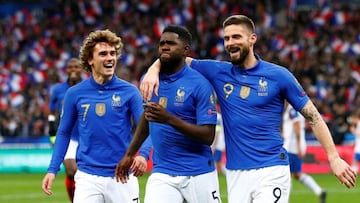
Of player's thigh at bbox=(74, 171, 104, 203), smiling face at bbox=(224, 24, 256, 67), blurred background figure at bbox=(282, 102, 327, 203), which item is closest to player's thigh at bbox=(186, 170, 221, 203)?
player's thigh at bbox=(74, 171, 104, 203)

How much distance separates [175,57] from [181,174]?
1.01 meters

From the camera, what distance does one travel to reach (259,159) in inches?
327

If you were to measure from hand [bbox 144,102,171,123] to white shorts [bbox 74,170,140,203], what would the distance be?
1.28 m

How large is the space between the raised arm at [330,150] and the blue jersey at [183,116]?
0.82m

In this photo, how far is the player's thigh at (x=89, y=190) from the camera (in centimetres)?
891

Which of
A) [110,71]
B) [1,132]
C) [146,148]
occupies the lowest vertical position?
[1,132]

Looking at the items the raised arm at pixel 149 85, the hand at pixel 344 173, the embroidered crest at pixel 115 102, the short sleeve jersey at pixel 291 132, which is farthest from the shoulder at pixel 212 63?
the short sleeve jersey at pixel 291 132

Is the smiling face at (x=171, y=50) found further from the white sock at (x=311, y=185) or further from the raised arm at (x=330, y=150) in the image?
the white sock at (x=311, y=185)

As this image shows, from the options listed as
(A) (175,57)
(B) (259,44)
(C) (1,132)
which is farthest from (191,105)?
(B) (259,44)

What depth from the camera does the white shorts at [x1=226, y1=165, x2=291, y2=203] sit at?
324 inches

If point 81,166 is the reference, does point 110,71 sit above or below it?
above

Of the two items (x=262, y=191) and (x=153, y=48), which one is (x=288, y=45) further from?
(x=262, y=191)

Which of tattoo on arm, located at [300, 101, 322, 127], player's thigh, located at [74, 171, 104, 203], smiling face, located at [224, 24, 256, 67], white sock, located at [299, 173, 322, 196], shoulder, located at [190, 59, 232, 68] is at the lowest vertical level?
white sock, located at [299, 173, 322, 196]

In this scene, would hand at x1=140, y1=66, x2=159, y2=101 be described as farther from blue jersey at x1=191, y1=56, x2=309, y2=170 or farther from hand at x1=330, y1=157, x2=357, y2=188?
hand at x1=330, y1=157, x2=357, y2=188
